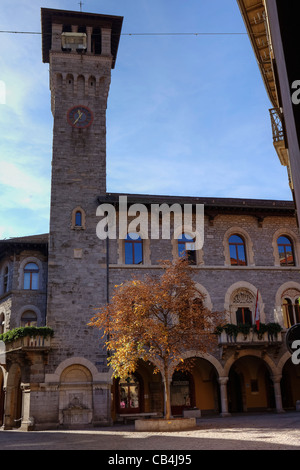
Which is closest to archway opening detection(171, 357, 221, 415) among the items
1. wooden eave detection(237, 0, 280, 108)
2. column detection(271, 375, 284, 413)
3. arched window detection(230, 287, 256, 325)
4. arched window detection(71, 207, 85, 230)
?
arched window detection(230, 287, 256, 325)

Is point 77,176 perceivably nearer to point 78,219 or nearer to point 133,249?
point 78,219

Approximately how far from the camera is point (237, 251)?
28.5 m

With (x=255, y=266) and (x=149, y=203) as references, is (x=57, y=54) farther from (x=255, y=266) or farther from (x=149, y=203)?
(x=255, y=266)

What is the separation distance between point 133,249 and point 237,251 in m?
6.16

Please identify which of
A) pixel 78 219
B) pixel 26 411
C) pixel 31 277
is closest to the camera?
pixel 26 411

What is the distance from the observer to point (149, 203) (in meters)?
27.5

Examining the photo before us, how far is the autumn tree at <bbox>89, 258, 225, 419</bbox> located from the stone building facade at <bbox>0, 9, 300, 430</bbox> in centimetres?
448

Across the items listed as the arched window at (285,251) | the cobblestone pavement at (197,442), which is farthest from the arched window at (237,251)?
the cobblestone pavement at (197,442)

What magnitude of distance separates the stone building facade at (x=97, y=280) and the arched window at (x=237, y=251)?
0.06m

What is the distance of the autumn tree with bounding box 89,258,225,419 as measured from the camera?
1970cm

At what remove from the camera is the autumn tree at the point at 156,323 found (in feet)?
64.6

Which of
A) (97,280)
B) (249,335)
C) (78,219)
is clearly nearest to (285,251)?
(249,335)
